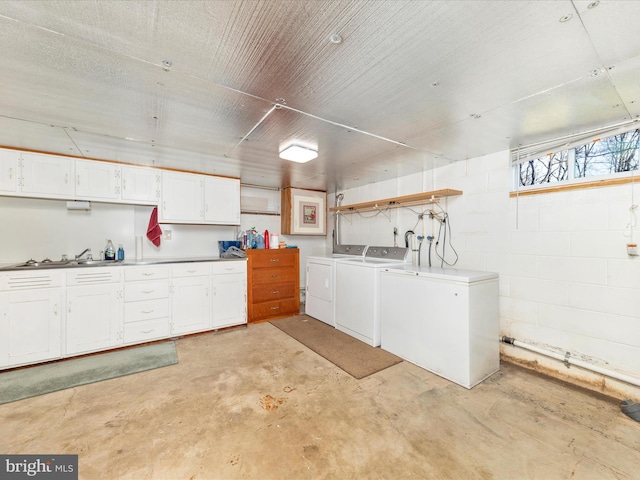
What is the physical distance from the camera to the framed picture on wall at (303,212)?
4785mm

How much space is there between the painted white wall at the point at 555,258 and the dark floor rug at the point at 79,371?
3.66 meters

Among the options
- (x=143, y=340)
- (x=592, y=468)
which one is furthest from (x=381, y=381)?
(x=143, y=340)

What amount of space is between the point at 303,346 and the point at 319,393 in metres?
0.99

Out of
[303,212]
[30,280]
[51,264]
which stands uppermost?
[303,212]

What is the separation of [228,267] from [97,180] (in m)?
1.88

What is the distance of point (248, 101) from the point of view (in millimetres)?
1804

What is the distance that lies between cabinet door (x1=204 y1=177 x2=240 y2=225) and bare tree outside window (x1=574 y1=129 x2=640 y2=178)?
13.4 ft

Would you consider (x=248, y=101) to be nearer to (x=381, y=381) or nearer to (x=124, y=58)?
(x=124, y=58)

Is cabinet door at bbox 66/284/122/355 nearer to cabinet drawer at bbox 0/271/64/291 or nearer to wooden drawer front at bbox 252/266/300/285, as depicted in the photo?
cabinet drawer at bbox 0/271/64/291

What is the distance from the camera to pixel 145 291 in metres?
3.18

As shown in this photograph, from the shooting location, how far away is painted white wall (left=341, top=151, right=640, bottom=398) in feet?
6.89

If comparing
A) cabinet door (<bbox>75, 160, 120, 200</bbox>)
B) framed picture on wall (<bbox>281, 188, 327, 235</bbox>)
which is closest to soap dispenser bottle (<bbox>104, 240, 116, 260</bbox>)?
cabinet door (<bbox>75, 160, 120, 200</bbox>)

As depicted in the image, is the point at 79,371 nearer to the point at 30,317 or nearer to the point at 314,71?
the point at 30,317

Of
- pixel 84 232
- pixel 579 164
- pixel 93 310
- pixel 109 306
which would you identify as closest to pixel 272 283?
pixel 109 306
